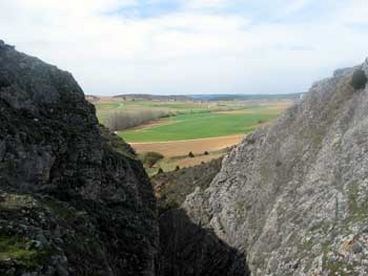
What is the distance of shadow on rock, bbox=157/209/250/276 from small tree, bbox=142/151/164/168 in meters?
57.3

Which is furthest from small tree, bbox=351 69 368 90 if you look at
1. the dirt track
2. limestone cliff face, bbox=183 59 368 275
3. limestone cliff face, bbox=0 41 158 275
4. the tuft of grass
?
the dirt track

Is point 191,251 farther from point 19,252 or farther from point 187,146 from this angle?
point 187,146

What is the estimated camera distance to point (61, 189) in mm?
32031

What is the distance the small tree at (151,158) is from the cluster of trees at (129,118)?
38630 millimetres

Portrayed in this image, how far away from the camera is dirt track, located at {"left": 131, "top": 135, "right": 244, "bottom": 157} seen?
115 metres

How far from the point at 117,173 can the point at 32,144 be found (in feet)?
24.0

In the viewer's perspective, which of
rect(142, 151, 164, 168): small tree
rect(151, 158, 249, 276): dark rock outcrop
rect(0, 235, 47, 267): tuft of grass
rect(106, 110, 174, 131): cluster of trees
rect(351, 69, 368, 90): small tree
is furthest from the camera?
rect(106, 110, 174, 131): cluster of trees

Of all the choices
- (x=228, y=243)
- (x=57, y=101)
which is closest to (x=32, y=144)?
(x=57, y=101)

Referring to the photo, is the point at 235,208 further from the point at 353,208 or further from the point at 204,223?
the point at 353,208

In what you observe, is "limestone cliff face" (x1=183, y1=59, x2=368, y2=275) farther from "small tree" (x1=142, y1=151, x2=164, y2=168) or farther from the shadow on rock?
"small tree" (x1=142, y1=151, x2=164, y2=168)

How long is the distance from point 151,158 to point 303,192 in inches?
2747

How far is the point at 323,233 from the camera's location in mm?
33812

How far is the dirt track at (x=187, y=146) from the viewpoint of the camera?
115 m

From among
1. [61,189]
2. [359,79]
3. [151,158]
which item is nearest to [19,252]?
[61,189]
